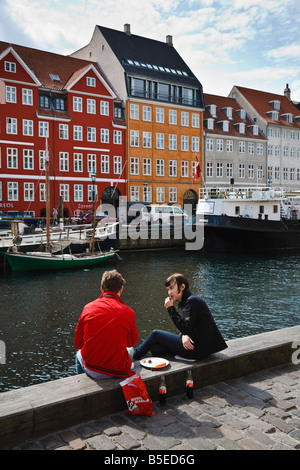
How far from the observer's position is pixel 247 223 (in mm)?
33156

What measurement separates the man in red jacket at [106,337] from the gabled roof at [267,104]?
57979mm

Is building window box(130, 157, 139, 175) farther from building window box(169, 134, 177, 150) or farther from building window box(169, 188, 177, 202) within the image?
building window box(169, 134, 177, 150)

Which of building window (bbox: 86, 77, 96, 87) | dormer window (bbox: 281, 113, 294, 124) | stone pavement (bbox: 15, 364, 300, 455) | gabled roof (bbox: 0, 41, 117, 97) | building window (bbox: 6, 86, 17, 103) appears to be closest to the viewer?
stone pavement (bbox: 15, 364, 300, 455)

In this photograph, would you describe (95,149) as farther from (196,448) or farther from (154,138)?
(196,448)

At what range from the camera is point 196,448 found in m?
4.03

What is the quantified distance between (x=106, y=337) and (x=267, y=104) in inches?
2456

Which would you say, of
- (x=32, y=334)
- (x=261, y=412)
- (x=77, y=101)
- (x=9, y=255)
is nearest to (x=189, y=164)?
(x=77, y=101)

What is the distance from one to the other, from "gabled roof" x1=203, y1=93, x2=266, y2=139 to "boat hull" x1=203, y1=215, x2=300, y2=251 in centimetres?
2209

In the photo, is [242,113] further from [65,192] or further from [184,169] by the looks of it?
[65,192]

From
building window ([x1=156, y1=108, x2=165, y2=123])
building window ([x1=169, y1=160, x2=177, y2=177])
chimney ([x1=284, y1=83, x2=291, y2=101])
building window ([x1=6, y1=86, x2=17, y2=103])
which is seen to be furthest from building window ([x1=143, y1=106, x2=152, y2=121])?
chimney ([x1=284, y1=83, x2=291, y2=101])

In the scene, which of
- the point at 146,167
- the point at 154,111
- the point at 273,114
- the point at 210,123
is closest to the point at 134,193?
the point at 146,167

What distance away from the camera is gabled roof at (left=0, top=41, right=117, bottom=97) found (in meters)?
42.3

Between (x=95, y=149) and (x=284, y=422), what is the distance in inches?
1623

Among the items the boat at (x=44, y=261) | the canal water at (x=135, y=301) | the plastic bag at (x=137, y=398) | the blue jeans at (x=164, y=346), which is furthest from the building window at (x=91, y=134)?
the plastic bag at (x=137, y=398)
